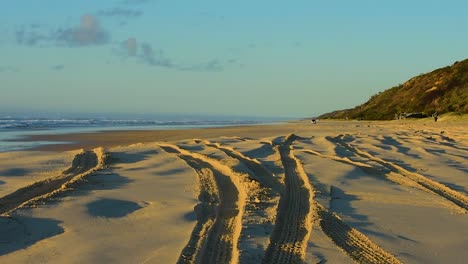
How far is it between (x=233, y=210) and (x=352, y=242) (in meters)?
1.67

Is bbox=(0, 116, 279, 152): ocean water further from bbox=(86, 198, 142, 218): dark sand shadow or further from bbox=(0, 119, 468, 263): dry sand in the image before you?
bbox=(86, 198, 142, 218): dark sand shadow

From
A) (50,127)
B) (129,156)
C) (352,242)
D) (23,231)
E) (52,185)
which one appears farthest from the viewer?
(50,127)

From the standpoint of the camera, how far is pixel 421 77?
173ft

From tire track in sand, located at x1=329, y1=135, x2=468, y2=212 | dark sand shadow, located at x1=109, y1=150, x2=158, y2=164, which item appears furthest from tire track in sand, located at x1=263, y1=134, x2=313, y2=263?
dark sand shadow, located at x1=109, y1=150, x2=158, y2=164

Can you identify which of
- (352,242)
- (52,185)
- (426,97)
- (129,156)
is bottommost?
(352,242)

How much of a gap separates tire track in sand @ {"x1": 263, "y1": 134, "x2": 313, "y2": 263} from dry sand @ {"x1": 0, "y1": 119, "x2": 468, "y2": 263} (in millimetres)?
13

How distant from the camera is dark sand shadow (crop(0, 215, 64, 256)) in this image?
4.63 m

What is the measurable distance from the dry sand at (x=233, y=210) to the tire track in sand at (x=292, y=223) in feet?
Answer: 0.04

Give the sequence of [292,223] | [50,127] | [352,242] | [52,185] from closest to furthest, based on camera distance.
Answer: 1. [352,242]
2. [292,223]
3. [52,185]
4. [50,127]

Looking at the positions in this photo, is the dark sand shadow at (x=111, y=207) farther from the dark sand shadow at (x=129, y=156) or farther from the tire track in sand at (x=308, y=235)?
the dark sand shadow at (x=129, y=156)

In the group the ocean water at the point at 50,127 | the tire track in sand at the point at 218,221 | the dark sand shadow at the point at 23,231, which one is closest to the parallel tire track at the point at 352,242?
the tire track in sand at the point at 218,221

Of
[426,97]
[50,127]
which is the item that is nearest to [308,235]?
[50,127]

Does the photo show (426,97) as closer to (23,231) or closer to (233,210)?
(233,210)

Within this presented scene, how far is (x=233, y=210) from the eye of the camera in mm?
6145
